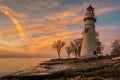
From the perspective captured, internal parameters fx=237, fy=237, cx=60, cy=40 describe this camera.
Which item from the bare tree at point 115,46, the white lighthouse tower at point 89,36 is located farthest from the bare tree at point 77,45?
the white lighthouse tower at point 89,36

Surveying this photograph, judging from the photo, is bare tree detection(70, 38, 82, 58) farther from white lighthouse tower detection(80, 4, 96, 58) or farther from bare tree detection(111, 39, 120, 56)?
white lighthouse tower detection(80, 4, 96, 58)

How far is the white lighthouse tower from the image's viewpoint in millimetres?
59625

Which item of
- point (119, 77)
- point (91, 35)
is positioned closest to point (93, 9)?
point (91, 35)

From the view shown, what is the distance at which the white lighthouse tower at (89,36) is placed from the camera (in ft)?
196

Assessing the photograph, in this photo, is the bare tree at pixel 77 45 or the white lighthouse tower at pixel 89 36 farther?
the bare tree at pixel 77 45

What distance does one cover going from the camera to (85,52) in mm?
60094

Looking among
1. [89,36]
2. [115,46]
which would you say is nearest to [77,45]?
A: [115,46]

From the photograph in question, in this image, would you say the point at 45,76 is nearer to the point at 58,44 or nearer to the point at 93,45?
the point at 93,45

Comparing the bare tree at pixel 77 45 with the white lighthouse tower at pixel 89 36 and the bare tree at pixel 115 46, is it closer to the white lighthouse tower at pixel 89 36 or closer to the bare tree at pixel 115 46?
the bare tree at pixel 115 46

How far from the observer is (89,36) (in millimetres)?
60688

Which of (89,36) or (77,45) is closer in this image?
(89,36)

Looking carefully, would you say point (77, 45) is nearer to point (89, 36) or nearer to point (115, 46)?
point (115, 46)

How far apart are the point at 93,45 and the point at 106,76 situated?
114 feet

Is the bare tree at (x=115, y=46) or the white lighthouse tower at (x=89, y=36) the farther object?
the bare tree at (x=115, y=46)
